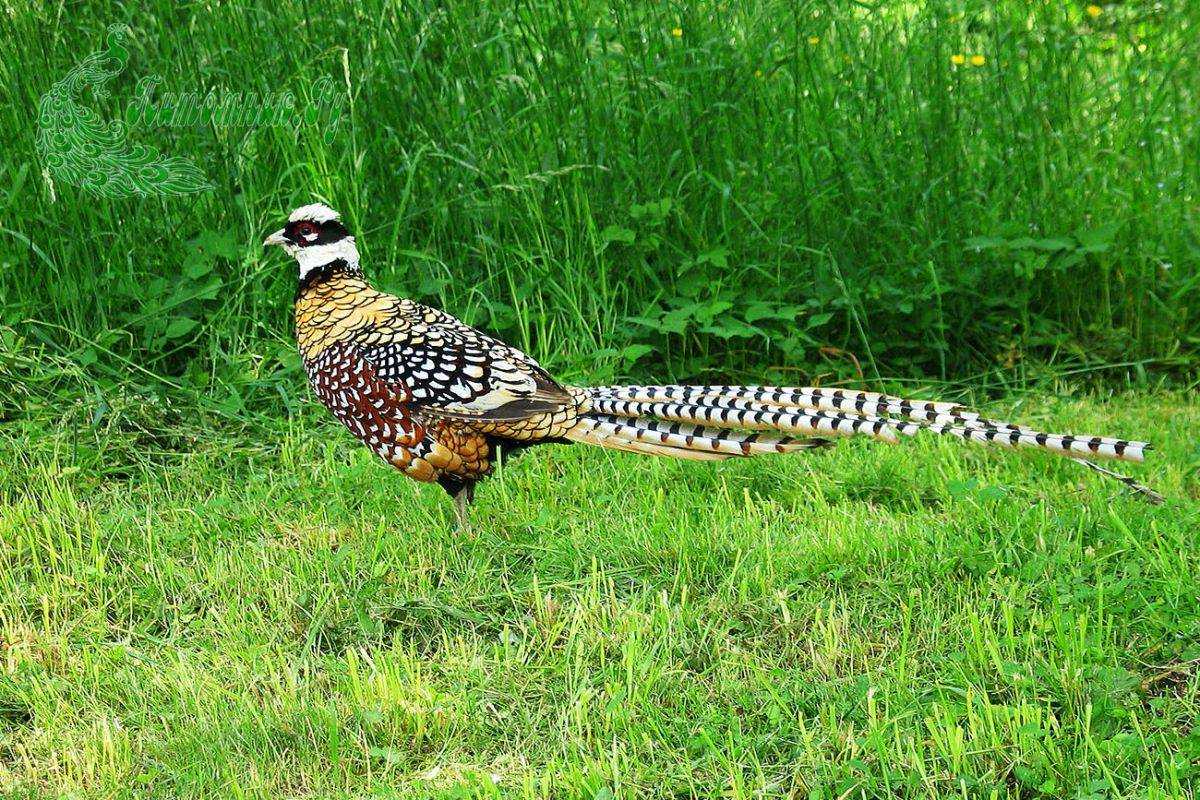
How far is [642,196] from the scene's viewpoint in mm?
5699

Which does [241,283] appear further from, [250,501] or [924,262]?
[924,262]

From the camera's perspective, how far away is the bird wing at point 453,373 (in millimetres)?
3980

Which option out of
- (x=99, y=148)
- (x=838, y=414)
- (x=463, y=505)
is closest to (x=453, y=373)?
(x=463, y=505)

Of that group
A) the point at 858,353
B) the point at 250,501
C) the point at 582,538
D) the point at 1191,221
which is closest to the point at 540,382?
the point at 582,538

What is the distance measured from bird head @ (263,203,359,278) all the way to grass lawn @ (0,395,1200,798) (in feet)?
2.94

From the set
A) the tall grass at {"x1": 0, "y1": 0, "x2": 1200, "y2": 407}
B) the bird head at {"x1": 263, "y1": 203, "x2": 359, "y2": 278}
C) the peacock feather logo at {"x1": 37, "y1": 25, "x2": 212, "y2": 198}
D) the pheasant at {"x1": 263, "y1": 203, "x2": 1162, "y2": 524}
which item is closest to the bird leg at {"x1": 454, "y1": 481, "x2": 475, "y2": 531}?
the pheasant at {"x1": 263, "y1": 203, "x2": 1162, "y2": 524}

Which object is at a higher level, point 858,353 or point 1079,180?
point 1079,180

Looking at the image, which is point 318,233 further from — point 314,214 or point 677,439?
point 677,439

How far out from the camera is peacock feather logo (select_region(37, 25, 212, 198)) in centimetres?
534

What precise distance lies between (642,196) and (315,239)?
1.90m

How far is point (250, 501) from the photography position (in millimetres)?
4664

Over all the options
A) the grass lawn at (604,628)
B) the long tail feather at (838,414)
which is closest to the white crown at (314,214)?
the grass lawn at (604,628)

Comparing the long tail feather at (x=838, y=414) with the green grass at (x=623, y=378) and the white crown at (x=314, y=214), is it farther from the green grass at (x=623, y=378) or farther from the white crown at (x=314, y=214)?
the white crown at (x=314, y=214)

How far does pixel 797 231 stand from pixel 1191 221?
1.90 m
